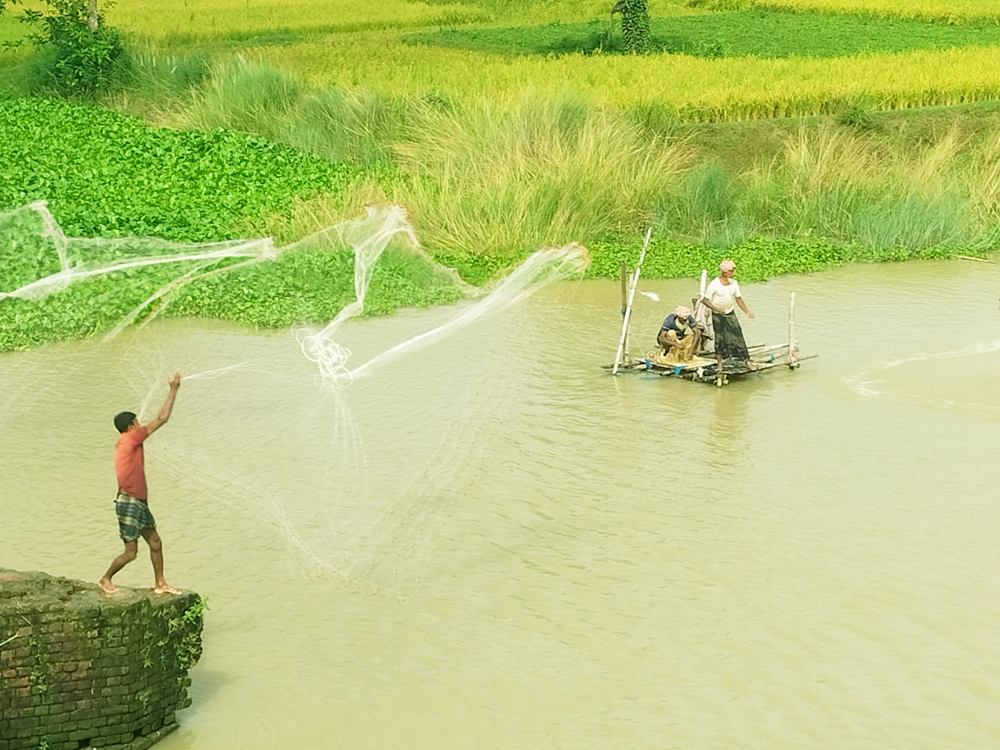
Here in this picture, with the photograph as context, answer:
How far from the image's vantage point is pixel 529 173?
658 inches

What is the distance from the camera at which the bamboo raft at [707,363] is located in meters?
11.6

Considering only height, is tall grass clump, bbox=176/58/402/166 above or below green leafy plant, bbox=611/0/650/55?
below

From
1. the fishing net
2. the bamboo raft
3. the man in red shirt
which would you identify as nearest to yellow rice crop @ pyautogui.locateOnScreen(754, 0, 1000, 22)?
the fishing net

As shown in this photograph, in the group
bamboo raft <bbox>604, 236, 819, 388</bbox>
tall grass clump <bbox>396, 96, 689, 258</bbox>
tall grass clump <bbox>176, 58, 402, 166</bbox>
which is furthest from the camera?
tall grass clump <bbox>176, 58, 402, 166</bbox>

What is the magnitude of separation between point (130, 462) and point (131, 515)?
0.77 feet

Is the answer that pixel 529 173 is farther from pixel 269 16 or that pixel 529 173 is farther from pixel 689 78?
pixel 269 16

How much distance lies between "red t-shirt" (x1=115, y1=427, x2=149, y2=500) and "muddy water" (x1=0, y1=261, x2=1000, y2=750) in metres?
1.06

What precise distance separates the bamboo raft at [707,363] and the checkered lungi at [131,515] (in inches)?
213

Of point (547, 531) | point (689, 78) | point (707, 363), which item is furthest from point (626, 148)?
point (547, 531)

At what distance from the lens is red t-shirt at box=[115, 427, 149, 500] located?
6445 mm

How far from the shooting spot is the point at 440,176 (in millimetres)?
17125

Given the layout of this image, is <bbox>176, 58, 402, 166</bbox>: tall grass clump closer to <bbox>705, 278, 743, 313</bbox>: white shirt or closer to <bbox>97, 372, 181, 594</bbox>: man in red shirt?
<bbox>705, 278, 743, 313</bbox>: white shirt

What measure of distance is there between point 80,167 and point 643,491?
11.2 m

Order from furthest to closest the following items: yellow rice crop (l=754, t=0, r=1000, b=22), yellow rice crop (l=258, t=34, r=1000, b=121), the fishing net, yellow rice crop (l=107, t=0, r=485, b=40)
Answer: yellow rice crop (l=754, t=0, r=1000, b=22) → yellow rice crop (l=107, t=0, r=485, b=40) → yellow rice crop (l=258, t=34, r=1000, b=121) → the fishing net
